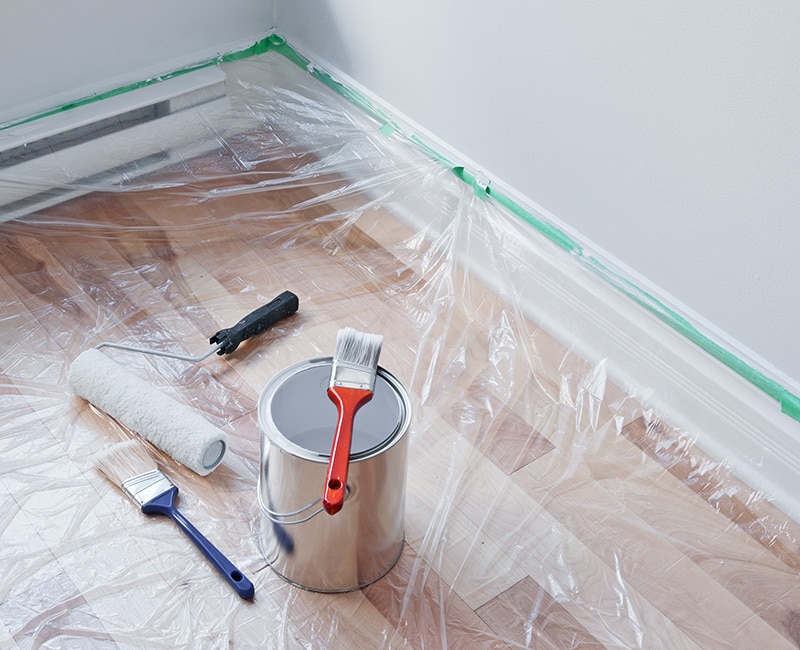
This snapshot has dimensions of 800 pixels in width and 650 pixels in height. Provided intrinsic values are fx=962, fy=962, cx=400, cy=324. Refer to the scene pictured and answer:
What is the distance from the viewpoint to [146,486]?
105 cm

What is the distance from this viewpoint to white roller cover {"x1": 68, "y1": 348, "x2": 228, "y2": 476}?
1064 millimetres

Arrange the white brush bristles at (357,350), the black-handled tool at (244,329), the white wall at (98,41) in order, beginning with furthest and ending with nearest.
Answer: the white wall at (98,41) → the black-handled tool at (244,329) → the white brush bristles at (357,350)

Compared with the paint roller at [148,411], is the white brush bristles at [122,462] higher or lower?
lower

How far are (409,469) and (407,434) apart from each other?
0.64 feet

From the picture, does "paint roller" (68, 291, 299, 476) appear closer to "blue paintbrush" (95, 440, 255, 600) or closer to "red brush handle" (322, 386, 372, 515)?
"blue paintbrush" (95, 440, 255, 600)

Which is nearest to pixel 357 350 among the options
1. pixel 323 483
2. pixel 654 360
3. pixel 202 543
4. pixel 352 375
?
pixel 352 375

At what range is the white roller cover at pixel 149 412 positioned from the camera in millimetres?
1064

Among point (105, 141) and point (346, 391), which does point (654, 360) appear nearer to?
point (346, 391)

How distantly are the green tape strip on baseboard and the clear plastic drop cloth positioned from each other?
0.01 meters

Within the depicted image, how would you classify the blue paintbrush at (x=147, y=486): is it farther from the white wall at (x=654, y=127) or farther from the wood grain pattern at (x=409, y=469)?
the white wall at (x=654, y=127)

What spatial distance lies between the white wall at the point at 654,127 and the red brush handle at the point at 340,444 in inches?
18.6

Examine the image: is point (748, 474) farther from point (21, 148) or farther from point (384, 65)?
point (21, 148)

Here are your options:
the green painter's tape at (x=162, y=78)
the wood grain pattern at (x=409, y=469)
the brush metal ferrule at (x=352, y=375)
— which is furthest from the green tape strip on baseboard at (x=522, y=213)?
the brush metal ferrule at (x=352, y=375)

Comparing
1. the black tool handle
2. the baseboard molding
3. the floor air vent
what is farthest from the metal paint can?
the floor air vent
